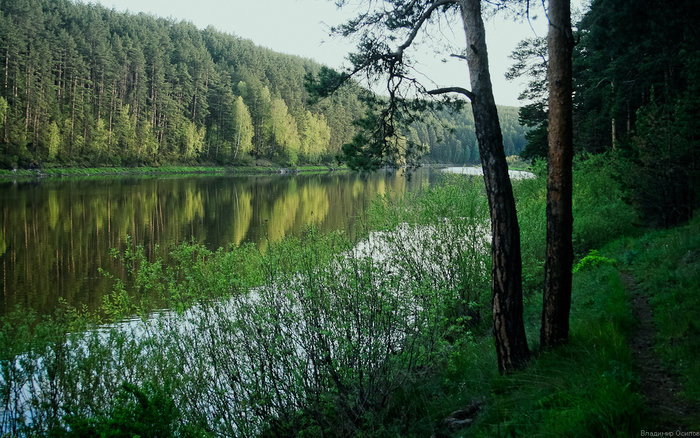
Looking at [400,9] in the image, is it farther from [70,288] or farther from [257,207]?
[257,207]

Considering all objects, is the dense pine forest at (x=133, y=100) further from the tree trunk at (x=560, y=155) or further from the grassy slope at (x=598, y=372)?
the tree trunk at (x=560, y=155)

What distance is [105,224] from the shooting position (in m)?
26.3

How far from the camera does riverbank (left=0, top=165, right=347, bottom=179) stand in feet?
188

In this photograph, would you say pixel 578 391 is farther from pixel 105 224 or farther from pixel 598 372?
pixel 105 224

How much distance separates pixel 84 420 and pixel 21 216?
27768 mm

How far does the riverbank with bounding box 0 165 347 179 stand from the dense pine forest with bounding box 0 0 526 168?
4.36 feet

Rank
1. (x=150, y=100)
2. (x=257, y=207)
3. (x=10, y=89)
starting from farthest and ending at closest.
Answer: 1. (x=150, y=100)
2. (x=10, y=89)
3. (x=257, y=207)

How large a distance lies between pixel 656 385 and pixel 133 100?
93932 millimetres

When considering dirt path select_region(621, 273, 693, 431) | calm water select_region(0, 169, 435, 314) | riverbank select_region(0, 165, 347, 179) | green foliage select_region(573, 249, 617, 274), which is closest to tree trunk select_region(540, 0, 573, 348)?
dirt path select_region(621, 273, 693, 431)

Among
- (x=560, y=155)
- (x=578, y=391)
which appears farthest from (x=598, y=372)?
(x=560, y=155)

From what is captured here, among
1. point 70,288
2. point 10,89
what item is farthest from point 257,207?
point 10,89

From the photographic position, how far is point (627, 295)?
7.41 metres

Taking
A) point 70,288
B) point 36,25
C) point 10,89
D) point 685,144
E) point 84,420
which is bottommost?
point 70,288

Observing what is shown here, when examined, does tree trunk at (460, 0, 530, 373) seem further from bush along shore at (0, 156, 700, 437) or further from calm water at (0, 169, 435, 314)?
calm water at (0, 169, 435, 314)
